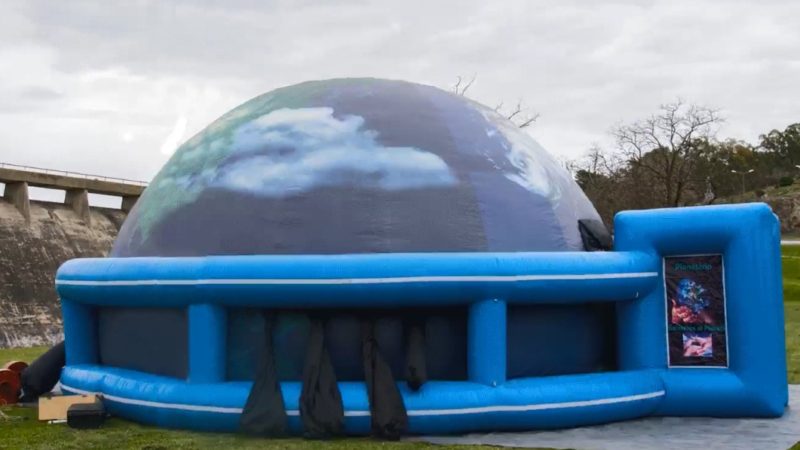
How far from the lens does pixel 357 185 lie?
25.6 feet

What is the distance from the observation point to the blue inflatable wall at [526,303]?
708cm

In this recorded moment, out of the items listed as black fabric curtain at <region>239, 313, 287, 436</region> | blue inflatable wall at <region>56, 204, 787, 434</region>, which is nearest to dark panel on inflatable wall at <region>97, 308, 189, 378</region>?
blue inflatable wall at <region>56, 204, 787, 434</region>

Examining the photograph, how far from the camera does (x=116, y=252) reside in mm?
9328

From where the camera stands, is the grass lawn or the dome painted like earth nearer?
the grass lawn

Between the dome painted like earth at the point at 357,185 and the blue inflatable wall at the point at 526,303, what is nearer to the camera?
the blue inflatable wall at the point at 526,303

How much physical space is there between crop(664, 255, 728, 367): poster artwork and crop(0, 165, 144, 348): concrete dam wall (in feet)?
75.8

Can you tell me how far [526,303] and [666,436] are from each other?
1.55 meters

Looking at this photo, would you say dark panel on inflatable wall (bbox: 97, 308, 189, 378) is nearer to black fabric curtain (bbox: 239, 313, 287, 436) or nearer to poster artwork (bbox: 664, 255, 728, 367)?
black fabric curtain (bbox: 239, 313, 287, 436)

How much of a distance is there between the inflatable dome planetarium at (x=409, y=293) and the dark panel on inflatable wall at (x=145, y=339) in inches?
0.9

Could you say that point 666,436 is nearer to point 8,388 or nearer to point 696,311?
point 696,311

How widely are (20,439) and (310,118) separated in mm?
3806

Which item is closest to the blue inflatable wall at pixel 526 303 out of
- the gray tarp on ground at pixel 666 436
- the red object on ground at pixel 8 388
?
the gray tarp on ground at pixel 666 436

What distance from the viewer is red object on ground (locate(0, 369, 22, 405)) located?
31.1 ft

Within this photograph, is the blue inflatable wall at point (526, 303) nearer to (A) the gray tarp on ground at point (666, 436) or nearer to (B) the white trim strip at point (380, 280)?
(B) the white trim strip at point (380, 280)
